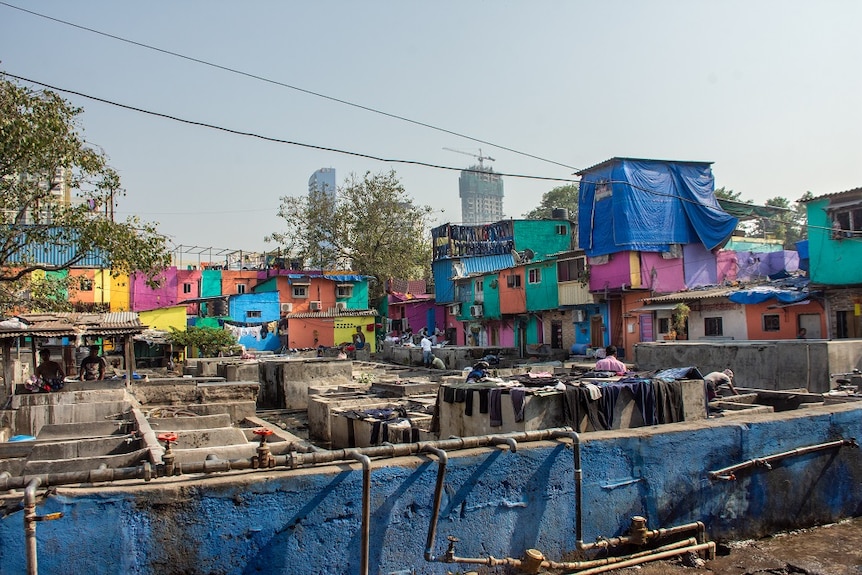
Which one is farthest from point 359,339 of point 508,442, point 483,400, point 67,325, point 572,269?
point 508,442

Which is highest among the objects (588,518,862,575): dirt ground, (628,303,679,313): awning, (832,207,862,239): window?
(832,207,862,239): window

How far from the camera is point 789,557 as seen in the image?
17.7 feet

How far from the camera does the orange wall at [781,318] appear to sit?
2306 centimetres

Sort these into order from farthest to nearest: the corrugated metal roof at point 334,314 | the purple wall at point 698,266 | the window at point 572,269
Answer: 1. the corrugated metal roof at point 334,314
2. the window at point 572,269
3. the purple wall at point 698,266

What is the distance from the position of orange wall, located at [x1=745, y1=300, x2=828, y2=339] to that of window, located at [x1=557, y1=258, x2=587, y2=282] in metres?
8.98

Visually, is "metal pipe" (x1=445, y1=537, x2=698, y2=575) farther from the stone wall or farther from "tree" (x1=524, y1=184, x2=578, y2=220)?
"tree" (x1=524, y1=184, x2=578, y2=220)

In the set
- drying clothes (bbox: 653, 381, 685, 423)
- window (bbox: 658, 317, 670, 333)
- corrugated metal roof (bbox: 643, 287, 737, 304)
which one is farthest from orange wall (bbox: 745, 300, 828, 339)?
drying clothes (bbox: 653, 381, 685, 423)

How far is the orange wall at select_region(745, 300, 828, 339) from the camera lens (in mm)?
23062

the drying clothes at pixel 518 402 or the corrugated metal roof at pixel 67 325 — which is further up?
the corrugated metal roof at pixel 67 325

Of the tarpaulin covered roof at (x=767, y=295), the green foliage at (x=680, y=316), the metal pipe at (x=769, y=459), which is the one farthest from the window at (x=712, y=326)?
the metal pipe at (x=769, y=459)

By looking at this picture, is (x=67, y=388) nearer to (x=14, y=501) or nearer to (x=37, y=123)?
(x=37, y=123)

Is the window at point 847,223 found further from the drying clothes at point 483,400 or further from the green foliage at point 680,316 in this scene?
the drying clothes at point 483,400

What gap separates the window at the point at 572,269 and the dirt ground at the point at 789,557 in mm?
26737

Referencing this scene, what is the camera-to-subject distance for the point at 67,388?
1448 centimetres
